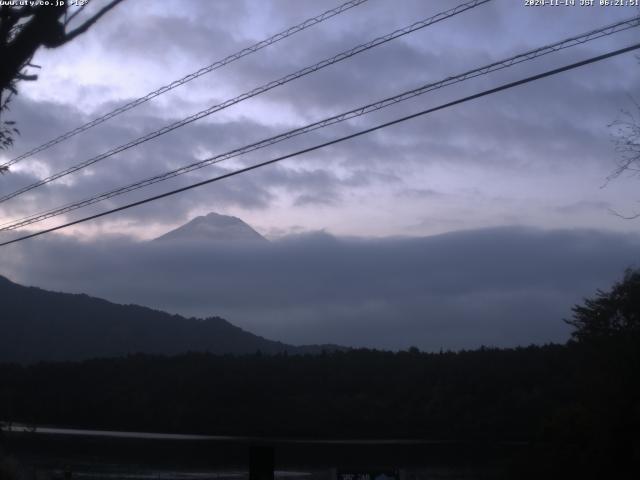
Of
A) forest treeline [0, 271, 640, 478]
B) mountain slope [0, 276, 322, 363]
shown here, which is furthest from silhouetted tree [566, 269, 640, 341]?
mountain slope [0, 276, 322, 363]

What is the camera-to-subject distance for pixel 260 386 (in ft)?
332

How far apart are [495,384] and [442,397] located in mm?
7055

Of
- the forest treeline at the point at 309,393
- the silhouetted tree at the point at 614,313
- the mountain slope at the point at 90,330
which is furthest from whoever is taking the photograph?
the mountain slope at the point at 90,330

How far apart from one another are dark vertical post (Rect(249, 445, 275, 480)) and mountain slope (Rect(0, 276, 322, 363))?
370 feet

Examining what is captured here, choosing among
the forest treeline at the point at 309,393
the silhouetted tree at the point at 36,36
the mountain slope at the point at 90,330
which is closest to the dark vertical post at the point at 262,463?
the silhouetted tree at the point at 36,36

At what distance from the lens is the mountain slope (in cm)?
12731

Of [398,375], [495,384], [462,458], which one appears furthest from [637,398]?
[398,375]

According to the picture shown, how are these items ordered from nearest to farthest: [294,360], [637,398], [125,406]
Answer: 1. [637,398]
2. [125,406]
3. [294,360]

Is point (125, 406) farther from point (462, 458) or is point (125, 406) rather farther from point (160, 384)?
point (462, 458)

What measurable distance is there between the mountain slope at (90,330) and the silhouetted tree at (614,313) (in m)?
99.7

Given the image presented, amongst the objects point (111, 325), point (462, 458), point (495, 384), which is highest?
point (111, 325)

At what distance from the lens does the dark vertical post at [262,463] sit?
11203 mm

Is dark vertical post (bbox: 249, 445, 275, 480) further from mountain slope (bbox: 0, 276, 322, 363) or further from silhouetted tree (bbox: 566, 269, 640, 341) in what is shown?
mountain slope (bbox: 0, 276, 322, 363)

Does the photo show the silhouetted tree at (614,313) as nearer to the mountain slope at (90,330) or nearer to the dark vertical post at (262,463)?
the dark vertical post at (262,463)
